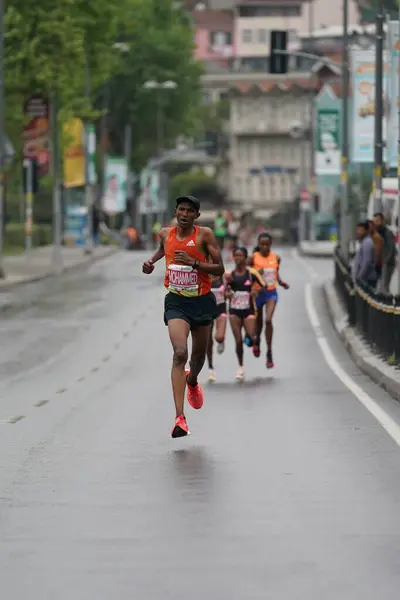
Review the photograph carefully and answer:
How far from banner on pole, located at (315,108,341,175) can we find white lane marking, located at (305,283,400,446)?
27562 mm

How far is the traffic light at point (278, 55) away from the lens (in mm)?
53750

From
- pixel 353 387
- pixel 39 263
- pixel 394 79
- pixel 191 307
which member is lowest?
pixel 39 263

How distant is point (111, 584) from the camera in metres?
10.2

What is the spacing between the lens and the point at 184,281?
57.7 ft

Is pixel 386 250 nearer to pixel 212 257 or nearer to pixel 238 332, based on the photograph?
pixel 238 332

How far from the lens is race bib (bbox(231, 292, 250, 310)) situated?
2719 cm

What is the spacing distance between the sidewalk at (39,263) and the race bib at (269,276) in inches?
1003

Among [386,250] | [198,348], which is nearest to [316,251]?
[386,250]

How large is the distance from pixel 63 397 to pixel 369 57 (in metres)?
27.3

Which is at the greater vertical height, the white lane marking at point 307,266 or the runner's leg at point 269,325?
the runner's leg at point 269,325

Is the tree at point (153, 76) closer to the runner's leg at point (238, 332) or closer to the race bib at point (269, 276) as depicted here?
the race bib at point (269, 276)

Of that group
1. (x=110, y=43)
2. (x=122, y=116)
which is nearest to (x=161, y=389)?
(x=110, y=43)

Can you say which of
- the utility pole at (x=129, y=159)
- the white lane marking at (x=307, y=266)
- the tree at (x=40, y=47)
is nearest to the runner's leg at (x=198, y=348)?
the tree at (x=40, y=47)

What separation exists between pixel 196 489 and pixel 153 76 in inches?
4583
